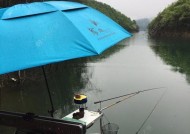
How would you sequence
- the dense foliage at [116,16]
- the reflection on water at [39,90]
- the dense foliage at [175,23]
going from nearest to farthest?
the reflection on water at [39,90] → the dense foliage at [175,23] → the dense foliage at [116,16]

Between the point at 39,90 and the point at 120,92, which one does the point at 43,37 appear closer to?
the point at 120,92

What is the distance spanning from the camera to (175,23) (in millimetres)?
49219

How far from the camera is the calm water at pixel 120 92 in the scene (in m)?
8.94

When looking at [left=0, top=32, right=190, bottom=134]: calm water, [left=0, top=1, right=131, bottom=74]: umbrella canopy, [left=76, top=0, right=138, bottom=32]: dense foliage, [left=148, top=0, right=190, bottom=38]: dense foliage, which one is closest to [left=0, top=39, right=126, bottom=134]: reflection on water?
[left=0, top=32, right=190, bottom=134]: calm water

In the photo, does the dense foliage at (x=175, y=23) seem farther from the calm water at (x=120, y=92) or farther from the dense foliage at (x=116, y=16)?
the calm water at (x=120, y=92)

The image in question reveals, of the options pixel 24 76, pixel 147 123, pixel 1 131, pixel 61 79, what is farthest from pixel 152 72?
pixel 1 131

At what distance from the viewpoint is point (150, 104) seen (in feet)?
35.0

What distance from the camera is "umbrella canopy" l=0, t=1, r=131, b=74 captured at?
2930 mm

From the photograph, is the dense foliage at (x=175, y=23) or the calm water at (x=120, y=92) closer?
the calm water at (x=120, y=92)

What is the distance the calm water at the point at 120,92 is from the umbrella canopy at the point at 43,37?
4.84 metres

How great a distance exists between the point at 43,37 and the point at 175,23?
158 ft

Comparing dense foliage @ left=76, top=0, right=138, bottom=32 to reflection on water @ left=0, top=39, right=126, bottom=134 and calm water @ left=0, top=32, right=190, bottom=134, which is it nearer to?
calm water @ left=0, top=32, right=190, bottom=134

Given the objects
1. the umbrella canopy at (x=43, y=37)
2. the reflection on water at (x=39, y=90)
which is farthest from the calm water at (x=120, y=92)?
the umbrella canopy at (x=43, y=37)

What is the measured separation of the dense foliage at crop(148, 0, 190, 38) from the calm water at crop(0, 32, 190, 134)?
28.5 m
